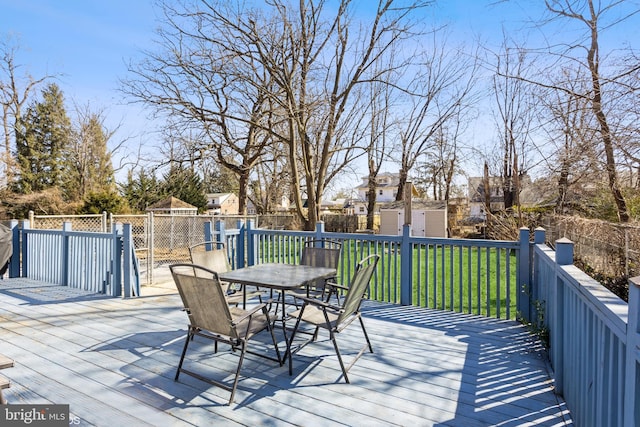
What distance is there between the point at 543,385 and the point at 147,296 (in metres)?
4.99

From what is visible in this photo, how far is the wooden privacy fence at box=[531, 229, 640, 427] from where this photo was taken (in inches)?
45.1

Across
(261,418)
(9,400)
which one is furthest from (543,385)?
(9,400)

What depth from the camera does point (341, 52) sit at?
33.1 ft

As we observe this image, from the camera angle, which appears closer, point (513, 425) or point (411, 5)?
point (513, 425)

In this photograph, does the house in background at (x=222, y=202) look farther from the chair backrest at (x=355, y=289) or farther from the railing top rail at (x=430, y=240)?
the chair backrest at (x=355, y=289)

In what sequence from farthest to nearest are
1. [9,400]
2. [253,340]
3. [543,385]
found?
[253,340], [543,385], [9,400]

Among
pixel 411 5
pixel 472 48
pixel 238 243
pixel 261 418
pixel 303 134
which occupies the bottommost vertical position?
pixel 261 418

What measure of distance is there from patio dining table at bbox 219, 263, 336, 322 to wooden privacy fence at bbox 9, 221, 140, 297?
254 cm

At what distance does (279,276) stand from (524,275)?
2.59 m

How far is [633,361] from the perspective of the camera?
3.67 ft

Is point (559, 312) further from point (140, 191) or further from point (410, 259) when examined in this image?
point (140, 191)

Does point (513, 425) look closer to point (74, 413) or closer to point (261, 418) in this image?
point (261, 418)

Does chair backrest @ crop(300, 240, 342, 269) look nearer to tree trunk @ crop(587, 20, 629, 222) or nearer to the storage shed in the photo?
tree trunk @ crop(587, 20, 629, 222)

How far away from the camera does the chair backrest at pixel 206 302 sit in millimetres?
2510
